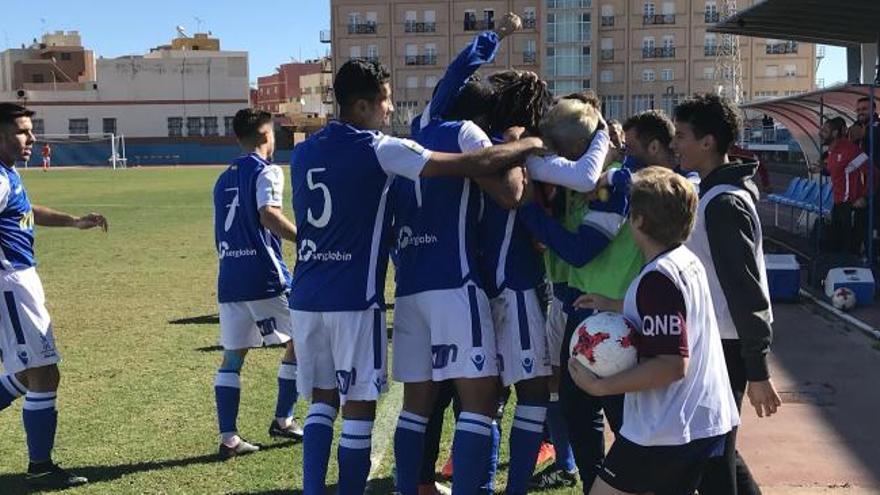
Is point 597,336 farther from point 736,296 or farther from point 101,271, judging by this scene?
point 101,271

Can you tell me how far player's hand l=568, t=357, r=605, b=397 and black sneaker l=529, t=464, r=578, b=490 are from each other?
1615 mm

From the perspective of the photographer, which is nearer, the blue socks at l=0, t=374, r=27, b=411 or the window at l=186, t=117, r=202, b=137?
the blue socks at l=0, t=374, r=27, b=411

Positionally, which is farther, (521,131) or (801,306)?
(801,306)

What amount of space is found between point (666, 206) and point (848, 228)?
30.9 feet

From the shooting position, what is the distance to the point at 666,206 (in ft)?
9.08

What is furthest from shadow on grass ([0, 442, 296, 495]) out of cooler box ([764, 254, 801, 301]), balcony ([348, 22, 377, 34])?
balcony ([348, 22, 377, 34])

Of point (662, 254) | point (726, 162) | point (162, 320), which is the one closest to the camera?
point (662, 254)

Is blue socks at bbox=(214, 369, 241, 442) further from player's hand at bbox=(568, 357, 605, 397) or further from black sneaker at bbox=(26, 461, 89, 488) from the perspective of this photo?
player's hand at bbox=(568, 357, 605, 397)

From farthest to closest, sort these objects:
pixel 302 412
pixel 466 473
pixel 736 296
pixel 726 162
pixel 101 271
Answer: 1. pixel 101 271
2. pixel 302 412
3. pixel 466 473
4. pixel 726 162
5. pixel 736 296

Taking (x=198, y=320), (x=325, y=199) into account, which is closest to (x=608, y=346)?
(x=325, y=199)

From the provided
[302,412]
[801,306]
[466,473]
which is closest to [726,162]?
[466,473]

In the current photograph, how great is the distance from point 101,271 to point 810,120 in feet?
40.0

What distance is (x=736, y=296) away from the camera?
3.11 meters

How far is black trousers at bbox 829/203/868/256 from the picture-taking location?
10.9 m
